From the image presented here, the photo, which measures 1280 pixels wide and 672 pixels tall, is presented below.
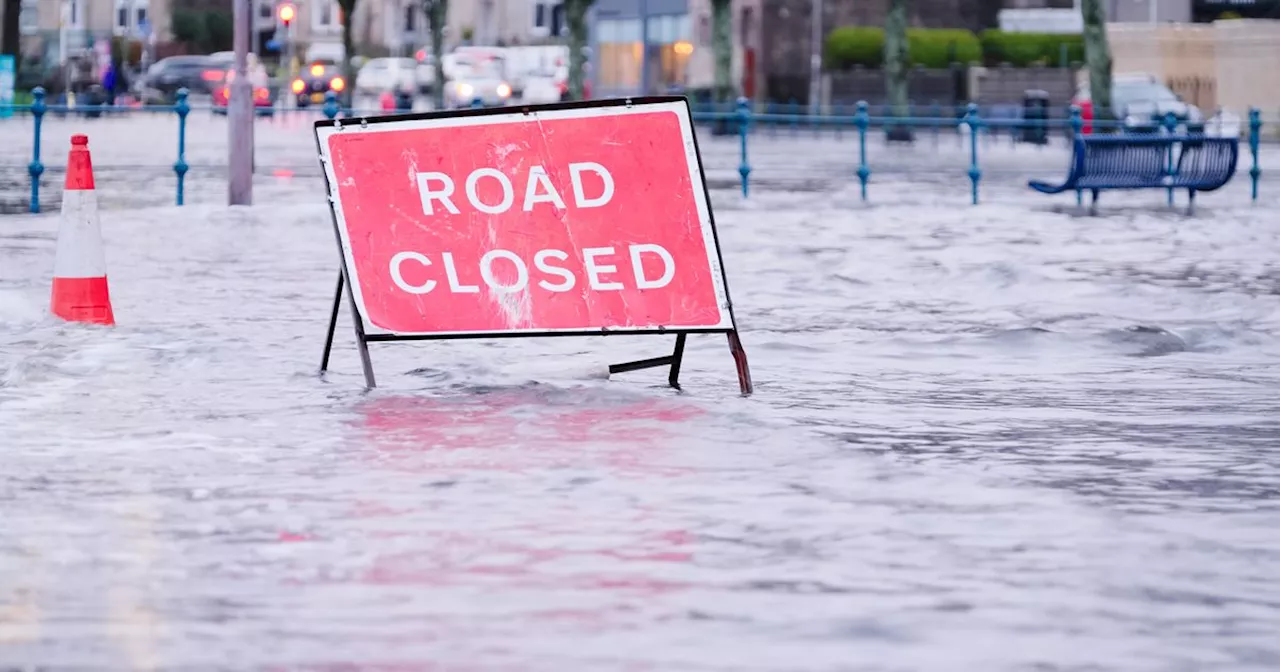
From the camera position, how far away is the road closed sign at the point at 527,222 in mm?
11156

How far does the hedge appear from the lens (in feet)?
241

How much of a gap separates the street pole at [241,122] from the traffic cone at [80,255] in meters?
11.7

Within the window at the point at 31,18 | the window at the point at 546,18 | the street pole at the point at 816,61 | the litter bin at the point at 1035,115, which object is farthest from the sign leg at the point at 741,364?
the window at the point at 31,18

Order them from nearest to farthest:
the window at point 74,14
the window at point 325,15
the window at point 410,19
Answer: the window at point 74,14
the window at point 410,19
the window at point 325,15

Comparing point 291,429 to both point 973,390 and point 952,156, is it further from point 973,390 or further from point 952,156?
point 952,156

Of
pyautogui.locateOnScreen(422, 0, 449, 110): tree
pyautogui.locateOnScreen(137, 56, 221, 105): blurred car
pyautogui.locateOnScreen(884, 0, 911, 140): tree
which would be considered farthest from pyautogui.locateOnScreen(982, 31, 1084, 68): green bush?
pyautogui.locateOnScreen(137, 56, 221, 105): blurred car

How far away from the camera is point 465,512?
311 inches

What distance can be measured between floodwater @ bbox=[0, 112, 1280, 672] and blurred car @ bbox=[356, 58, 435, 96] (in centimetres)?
6992

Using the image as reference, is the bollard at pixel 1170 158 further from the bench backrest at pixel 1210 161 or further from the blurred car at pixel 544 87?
the blurred car at pixel 544 87

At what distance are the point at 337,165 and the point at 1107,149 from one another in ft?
61.5

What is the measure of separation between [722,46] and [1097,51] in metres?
18.5

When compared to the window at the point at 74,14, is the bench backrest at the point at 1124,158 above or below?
below

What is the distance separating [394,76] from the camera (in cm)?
8725

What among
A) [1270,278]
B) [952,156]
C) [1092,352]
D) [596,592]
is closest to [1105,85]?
[952,156]
